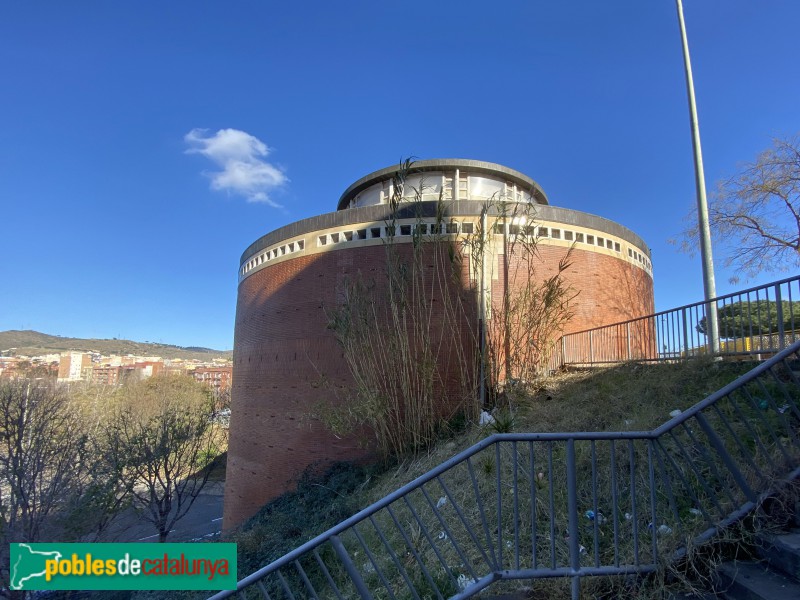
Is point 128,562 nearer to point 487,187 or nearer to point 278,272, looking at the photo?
point 278,272

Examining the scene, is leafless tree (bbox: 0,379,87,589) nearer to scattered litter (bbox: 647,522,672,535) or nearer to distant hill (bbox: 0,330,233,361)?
scattered litter (bbox: 647,522,672,535)

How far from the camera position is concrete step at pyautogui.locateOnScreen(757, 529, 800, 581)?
7.63ft

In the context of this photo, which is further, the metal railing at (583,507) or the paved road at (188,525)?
the paved road at (188,525)

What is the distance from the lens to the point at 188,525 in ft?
81.0

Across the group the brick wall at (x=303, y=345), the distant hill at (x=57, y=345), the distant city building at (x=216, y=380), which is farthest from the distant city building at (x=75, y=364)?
the brick wall at (x=303, y=345)

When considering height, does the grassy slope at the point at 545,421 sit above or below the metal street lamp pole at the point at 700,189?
below

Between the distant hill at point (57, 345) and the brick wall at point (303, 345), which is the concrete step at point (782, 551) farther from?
the distant hill at point (57, 345)

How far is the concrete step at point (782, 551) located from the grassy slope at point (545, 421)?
209cm

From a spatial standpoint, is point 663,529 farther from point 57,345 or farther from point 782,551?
point 57,345

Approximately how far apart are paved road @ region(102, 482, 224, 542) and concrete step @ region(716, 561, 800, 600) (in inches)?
866

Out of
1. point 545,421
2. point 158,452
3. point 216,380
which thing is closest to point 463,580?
point 545,421

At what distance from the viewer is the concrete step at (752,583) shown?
7.34 ft

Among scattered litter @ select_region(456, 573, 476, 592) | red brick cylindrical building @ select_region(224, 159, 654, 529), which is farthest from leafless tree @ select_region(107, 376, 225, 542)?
scattered litter @ select_region(456, 573, 476, 592)

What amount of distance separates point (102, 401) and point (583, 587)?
3305 centimetres
